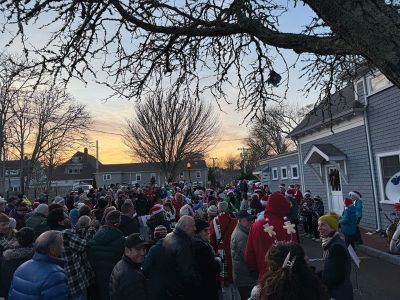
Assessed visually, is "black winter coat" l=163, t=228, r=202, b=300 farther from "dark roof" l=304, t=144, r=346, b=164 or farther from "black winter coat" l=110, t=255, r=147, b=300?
"dark roof" l=304, t=144, r=346, b=164

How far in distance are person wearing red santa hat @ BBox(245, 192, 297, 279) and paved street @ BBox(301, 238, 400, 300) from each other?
9.71ft

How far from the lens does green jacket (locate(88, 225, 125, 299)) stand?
5.36m

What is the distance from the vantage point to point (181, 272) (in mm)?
4727

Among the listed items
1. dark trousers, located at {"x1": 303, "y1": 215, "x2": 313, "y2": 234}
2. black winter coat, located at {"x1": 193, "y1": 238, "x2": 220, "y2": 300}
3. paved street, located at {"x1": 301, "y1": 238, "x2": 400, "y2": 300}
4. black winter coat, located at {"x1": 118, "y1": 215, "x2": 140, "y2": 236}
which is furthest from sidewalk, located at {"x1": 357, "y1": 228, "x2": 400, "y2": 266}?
black winter coat, located at {"x1": 193, "y1": 238, "x2": 220, "y2": 300}


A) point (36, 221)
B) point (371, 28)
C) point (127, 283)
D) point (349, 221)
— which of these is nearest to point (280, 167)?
point (349, 221)

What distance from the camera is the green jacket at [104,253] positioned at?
5.36 m

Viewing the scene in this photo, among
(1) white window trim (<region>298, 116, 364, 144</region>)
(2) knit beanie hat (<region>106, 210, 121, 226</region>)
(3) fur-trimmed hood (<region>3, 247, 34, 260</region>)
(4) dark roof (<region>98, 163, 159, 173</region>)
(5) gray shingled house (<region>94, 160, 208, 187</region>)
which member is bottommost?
(3) fur-trimmed hood (<region>3, 247, 34, 260</region>)

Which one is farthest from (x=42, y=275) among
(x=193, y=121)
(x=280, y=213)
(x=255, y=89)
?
(x=193, y=121)

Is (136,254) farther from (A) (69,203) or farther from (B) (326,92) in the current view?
(A) (69,203)

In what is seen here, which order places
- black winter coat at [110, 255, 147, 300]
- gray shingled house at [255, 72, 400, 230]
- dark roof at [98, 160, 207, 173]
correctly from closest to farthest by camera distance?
black winter coat at [110, 255, 147, 300] → gray shingled house at [255, 72, 400, 230] → dark roof at [98, 160, 207, 173]

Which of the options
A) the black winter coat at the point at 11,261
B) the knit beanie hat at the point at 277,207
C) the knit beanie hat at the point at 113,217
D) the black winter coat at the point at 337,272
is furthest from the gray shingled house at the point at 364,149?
the black winter coat at the point at 11,261

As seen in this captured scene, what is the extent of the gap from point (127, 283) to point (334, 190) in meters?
16.7

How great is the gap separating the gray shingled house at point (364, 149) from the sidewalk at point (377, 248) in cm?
115

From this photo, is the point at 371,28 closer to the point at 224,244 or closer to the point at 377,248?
the point at 224,244
